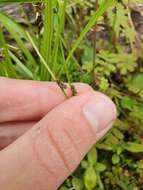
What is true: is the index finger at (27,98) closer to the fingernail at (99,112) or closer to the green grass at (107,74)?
the green grass at (107,74)

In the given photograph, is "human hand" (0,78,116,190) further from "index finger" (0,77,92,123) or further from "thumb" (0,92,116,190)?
"index finger" (0,77,92,123)

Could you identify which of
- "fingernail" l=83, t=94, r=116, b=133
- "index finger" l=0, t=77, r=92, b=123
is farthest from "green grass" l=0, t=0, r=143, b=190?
"fingernail" l=83, t=94, r=116, b=133

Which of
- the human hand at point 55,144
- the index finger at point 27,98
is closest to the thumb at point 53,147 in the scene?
the human hand at point 55,144

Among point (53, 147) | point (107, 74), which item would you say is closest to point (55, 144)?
point (53, 147)

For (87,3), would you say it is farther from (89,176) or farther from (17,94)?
(89,176)

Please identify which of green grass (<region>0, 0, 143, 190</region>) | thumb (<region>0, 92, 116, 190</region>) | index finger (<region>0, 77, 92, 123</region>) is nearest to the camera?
thumb (<region>0, 92, 116, 190</region>)

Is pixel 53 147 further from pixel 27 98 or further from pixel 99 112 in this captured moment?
pixel 27 98
